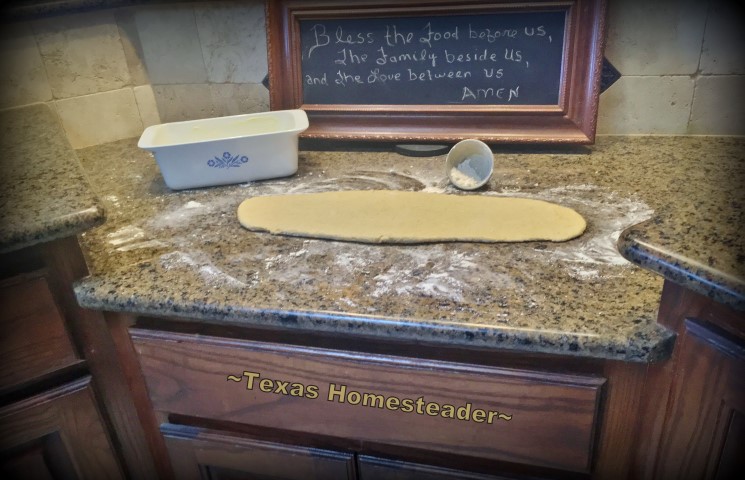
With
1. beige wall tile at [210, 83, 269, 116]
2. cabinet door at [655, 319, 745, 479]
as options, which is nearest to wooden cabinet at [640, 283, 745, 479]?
cabinet door at [655, 319, 745, 479]

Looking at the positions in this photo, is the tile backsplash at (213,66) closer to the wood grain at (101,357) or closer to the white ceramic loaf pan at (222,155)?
the white ceramic loaf pan at (222,155)

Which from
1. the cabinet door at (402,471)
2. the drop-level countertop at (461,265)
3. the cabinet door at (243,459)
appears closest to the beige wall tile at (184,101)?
the drop-level countertop at (461,265)

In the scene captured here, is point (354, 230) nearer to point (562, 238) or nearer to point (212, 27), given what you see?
point (562, 238)

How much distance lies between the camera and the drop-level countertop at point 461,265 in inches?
22.2

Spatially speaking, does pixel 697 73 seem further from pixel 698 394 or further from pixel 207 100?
pixel 207 100

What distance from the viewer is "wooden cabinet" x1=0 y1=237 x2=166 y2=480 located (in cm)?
69

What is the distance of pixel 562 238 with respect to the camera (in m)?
0.72

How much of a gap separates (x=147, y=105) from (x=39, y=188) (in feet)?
1.73

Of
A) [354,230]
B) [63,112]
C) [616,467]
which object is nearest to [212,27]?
[63,112]

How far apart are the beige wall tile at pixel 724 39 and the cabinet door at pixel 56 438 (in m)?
1.19

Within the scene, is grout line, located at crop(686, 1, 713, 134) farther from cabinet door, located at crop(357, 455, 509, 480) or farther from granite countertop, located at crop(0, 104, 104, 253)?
granite countertop, located at crop(0, 104, 104, 253)

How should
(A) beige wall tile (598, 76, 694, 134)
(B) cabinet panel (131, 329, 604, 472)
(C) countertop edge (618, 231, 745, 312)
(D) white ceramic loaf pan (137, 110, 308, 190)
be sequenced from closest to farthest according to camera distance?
(C) countertop edge (618, 231, 745, 312) < (B) cabinet panel (131, 329, 604, 472) < (D) white ceramic loaf pan (137, 110, 308, 190) < (A) beige wall tile (598, 76, 694, 134)

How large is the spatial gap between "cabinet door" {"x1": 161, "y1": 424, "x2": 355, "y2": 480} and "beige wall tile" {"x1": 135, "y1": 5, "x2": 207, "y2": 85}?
2.60 feet

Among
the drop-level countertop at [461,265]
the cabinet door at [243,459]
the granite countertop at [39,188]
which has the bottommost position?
the cabinet door at [243,459]
